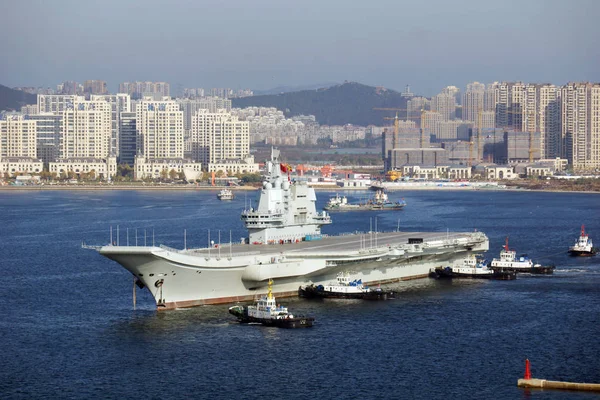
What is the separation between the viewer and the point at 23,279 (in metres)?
37.2

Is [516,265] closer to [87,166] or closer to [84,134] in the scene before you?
[87,166]

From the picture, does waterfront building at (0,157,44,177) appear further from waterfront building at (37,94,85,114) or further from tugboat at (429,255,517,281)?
tugboat at (429,255,517,281)

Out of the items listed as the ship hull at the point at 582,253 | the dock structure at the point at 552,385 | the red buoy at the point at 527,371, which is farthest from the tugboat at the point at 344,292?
the ship hull at the point at 582,253

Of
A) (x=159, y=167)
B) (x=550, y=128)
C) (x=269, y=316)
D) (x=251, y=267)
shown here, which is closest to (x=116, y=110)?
(x=159, y=167)

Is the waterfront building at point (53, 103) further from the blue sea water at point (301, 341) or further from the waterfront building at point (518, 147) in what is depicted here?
the blue sea water at point (301, 341)

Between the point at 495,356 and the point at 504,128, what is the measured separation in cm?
14689

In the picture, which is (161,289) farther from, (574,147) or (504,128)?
(504,128)

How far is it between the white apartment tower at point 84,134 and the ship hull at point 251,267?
96330mm

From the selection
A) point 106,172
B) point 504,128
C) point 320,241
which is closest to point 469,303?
point 320,241

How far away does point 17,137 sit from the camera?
130 meters

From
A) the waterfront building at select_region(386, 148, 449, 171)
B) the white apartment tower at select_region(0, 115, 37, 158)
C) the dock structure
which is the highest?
the white apartment tower at select_region(0, 115, 37, 158)

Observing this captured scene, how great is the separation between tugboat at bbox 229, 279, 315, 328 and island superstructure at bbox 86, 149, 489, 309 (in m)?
1.91

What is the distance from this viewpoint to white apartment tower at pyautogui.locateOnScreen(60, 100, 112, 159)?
12950cm

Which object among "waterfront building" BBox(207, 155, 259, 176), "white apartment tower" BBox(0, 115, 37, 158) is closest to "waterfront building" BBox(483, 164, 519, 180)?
"waterfront building" BBox(207, 155, 259, 176)
